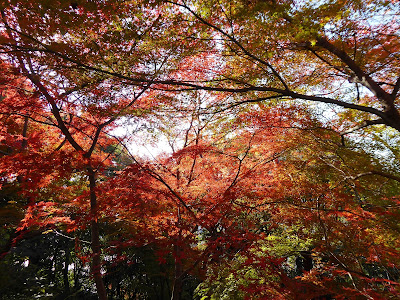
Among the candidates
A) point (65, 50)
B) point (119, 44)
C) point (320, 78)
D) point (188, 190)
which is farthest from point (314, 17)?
point (188, 190)

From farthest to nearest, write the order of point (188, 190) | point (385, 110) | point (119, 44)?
point (188, 190) → point (119, 44) → point (385, 110)

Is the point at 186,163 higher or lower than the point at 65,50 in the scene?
lower

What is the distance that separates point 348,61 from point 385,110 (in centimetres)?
129

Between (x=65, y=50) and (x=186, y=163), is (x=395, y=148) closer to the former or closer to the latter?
(x=186, y=163)

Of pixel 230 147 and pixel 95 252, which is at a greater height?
pixel 230 147

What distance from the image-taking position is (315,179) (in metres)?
5.81

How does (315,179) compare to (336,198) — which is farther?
(315,179)

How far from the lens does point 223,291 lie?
20.1 ft

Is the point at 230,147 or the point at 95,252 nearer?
the point at 95,252

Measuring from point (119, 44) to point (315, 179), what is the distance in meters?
5.48

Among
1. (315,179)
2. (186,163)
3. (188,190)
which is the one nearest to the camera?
(315,179)

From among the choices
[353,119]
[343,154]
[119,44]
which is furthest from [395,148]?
[119,44]

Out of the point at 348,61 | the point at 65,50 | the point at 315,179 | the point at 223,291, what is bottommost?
the point at 223,291

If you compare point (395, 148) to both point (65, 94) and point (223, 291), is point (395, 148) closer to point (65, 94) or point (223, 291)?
point (223, 291)
